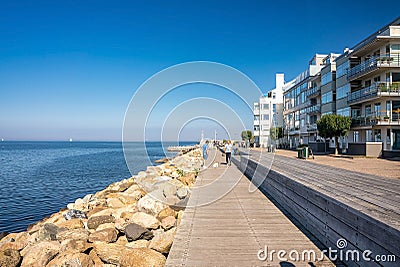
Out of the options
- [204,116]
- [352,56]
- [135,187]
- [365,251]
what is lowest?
[135,187]

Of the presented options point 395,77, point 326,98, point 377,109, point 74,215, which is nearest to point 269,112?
point 326,98

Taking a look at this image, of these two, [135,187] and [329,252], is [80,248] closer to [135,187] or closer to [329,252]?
[329,252]

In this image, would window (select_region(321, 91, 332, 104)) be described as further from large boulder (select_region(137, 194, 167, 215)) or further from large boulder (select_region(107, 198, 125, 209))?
large boulder (select_region(137, 194, 167, 215))

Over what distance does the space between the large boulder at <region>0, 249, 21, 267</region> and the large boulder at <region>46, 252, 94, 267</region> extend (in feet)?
4.29

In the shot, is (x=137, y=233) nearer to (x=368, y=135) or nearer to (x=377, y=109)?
(x=377, y=109)

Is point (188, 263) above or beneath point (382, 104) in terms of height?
beneath

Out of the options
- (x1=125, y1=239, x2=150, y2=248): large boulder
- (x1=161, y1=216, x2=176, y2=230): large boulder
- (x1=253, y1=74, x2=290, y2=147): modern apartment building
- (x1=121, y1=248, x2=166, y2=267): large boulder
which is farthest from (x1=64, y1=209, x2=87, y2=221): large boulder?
(x1=253, y1=74, x2=290, y2=147): modern apartment building

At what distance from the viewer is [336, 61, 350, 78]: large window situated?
3614 centimetres

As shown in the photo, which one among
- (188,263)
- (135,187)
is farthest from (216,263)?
(135,187)

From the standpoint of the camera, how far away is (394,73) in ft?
96.9

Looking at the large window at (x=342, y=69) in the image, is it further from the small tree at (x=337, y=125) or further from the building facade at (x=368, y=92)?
the small tree at (x=337, y=125)

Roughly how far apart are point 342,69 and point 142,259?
37.9 metres

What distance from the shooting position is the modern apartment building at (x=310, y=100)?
4162cm

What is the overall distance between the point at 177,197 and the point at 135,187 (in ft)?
20.3
